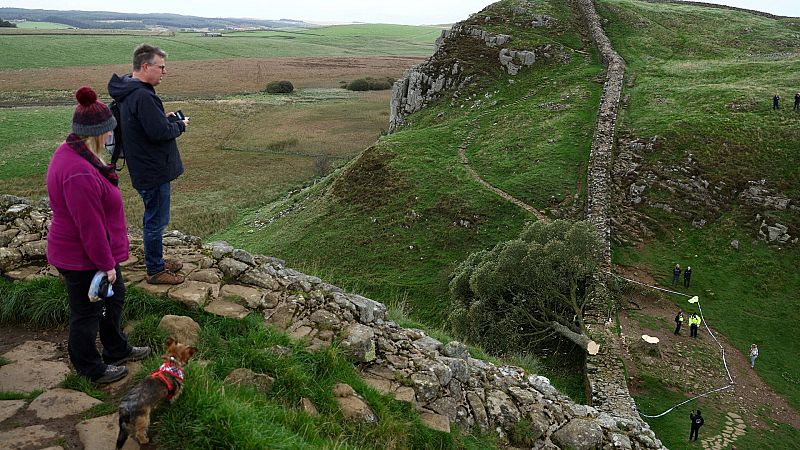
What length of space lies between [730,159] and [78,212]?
37906 millimetres

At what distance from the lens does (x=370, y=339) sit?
9.11m

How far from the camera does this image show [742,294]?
82.6 ft

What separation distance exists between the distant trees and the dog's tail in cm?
1666

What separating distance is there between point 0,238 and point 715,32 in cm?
7900

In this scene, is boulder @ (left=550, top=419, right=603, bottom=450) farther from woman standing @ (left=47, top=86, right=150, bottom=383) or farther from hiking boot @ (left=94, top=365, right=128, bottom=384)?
woman standing @ (left=47, top=86, right=150, bottom=383)

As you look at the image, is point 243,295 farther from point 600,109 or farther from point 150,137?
point 600,109

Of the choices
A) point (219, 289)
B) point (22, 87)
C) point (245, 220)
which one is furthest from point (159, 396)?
point (22, 87)

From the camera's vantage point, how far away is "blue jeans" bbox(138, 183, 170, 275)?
340 inches

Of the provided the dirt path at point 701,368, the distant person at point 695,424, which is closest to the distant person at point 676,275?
the dirt path at point 701,368

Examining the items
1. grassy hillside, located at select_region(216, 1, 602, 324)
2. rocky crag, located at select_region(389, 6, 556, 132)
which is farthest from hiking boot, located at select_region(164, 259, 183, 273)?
A: rocky crag, located at select_region(389, 6, 556, 132)

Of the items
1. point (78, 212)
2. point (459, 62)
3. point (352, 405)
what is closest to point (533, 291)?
point (352, 405)

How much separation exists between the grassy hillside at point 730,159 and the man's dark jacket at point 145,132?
23.0 m

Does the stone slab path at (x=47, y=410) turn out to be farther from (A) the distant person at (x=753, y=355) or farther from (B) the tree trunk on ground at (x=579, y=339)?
(A) the distant person at (x=753, y=355)

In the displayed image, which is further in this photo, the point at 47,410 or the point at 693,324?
the point at 693,324
